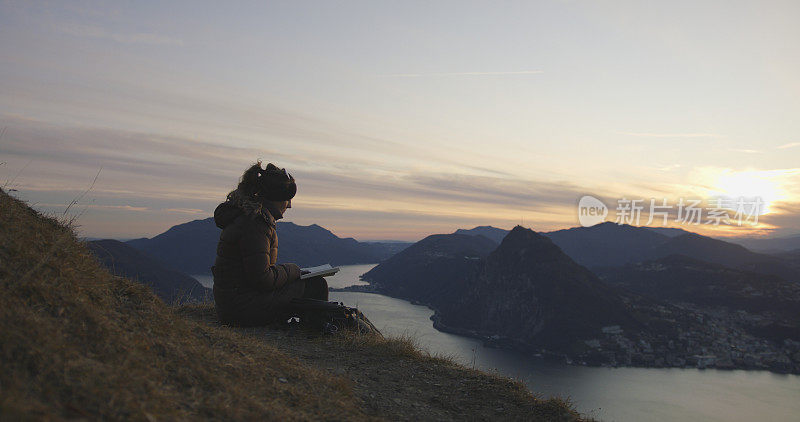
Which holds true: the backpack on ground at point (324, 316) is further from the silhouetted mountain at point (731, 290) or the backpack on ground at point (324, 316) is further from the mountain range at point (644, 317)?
the silhouetted mountain at point (731, 290)

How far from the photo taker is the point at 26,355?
3176 millimetres

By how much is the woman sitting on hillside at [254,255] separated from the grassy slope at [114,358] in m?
1.12

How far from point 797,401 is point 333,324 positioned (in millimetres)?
124802

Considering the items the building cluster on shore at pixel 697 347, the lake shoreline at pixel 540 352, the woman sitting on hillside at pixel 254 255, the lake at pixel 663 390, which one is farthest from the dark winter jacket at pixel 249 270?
the building cluster on shore at pixel 697 347

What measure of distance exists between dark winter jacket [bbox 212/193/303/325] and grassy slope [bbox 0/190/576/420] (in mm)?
1119

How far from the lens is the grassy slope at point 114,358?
9.92 feet

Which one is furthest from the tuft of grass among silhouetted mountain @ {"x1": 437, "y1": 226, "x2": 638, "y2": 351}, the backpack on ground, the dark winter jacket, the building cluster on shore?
silhouetted mountain @ {"x1": 437, "y1": 226, "x2": 638, "y2": 351}

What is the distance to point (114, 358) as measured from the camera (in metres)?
3.71

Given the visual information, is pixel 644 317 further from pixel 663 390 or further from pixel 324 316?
pixel 324 316

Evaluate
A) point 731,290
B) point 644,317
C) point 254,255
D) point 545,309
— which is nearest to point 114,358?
point 254,255

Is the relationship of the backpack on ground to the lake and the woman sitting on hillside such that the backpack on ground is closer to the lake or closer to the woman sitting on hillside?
the woman sitting on hillside

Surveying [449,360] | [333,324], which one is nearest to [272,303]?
[333,324]

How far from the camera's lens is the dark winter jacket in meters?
6.69

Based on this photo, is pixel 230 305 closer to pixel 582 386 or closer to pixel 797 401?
pixel 582 386
